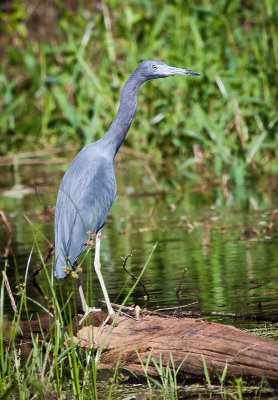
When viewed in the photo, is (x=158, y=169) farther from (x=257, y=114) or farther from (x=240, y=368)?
(x=240, y=368)

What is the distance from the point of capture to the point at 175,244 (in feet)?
21.7

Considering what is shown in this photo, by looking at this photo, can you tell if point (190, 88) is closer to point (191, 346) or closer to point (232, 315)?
point (232, 315)

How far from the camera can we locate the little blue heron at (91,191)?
4.60 meters

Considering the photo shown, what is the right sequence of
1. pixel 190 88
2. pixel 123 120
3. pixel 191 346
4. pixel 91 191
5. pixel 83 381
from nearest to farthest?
1. pixel 83 381
2. pixel 191 346
3. pixel 91 191
4. pixel 123 120
5. pixel 190 88

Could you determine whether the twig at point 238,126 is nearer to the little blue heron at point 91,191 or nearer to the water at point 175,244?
the water at point 175,244

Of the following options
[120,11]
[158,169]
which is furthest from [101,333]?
[120,11]

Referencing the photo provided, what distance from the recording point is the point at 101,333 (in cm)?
391

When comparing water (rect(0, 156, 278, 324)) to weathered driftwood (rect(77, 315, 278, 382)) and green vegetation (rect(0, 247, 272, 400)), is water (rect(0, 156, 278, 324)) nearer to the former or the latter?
weathered driftwood (rect(77, 315, 278, 382))

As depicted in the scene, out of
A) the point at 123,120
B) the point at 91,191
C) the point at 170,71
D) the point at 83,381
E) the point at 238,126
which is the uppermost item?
the point at 170,71

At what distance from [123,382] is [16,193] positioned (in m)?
6.80

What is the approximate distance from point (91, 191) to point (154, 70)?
1131 millimetres

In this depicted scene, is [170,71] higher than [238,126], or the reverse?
[170,71]

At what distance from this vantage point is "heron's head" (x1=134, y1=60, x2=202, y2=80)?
5.39 metres

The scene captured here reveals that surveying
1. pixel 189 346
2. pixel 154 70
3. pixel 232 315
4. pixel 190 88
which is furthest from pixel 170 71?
pixel 190 88
